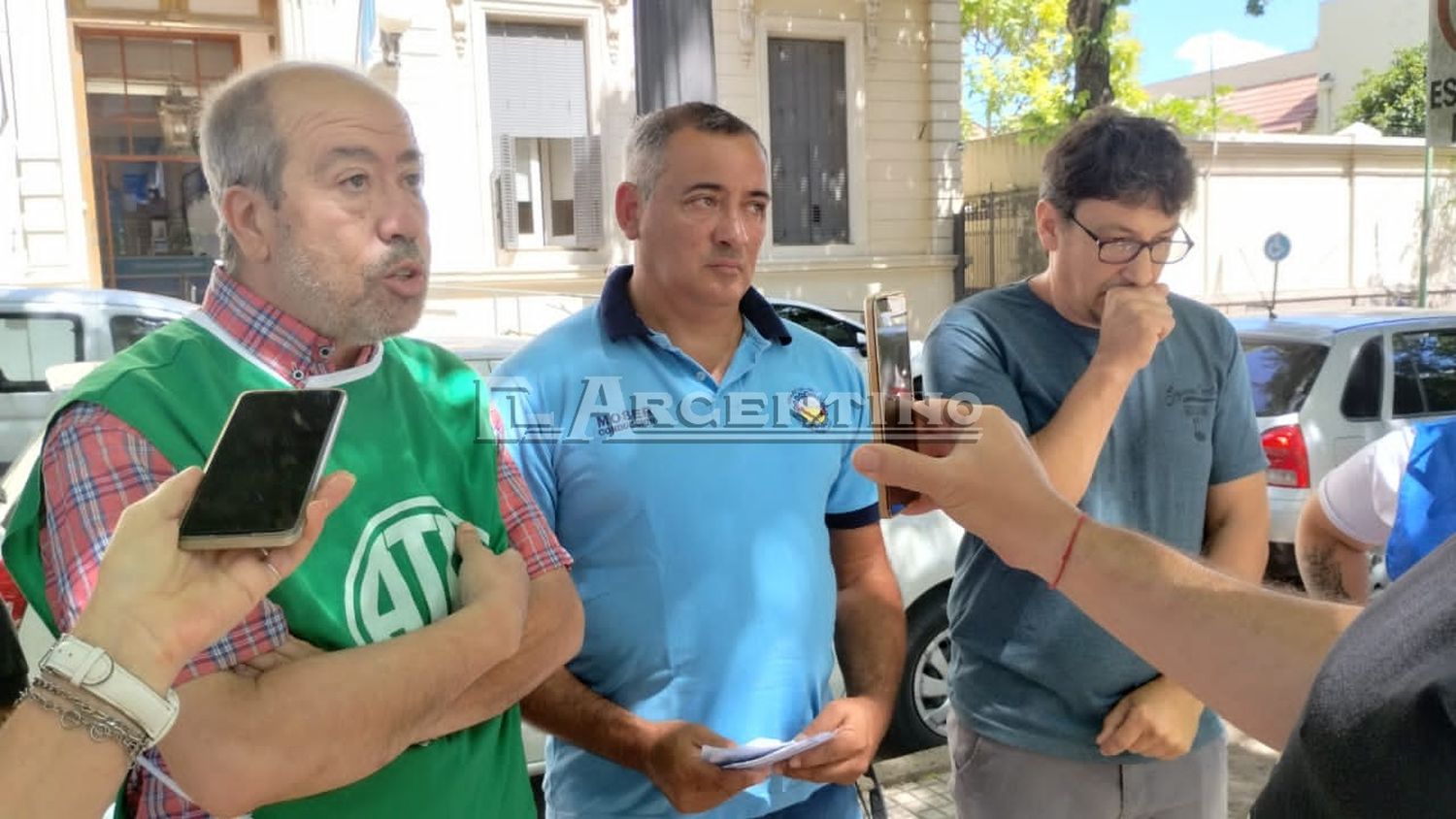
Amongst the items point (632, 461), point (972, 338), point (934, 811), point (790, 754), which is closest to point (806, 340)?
point (972, 338)

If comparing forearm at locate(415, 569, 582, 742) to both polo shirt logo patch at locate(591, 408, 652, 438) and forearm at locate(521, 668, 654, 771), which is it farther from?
polo shirt logo patch at locate(591, 408, 652, 438)

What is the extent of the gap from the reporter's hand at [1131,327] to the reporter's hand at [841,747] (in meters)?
0.79

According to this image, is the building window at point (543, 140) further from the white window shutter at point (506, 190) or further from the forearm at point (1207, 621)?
the forearm at point (1207, 621)

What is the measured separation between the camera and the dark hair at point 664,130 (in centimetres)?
230

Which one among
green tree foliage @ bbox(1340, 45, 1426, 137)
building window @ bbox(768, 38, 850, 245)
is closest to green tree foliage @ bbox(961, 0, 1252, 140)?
green tree foliage @ bbox(1340, 45, 1426, 137)

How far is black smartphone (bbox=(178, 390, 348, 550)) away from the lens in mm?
1052

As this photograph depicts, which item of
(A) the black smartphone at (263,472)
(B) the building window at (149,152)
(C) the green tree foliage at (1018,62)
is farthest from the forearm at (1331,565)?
(C) the green tree foliage at (1018,62)

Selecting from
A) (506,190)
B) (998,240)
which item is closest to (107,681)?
(506,190)

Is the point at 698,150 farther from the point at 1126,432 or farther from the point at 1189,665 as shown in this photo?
the point at 1189,665

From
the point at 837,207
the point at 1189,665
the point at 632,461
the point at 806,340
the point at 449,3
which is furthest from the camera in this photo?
the point at 837,207

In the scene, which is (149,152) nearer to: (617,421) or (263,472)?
(617,421)

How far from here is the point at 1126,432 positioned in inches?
87.5

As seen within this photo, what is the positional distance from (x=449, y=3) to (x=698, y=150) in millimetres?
11360

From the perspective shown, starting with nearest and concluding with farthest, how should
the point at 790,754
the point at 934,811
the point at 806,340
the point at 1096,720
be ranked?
the point at 790,754
the point at 1096,720
the point at 806,340
the point at 934,811
